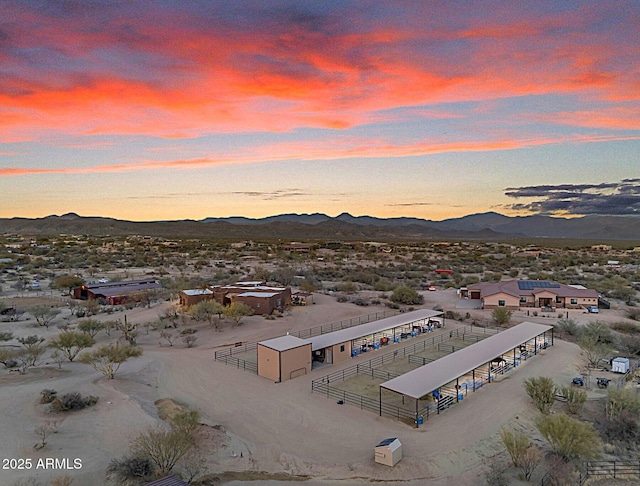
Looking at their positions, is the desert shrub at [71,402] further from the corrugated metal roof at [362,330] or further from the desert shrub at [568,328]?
the desert shrub at [568,328]

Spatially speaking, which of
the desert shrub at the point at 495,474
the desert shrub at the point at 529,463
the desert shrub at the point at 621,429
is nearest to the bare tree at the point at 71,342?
the desert shrub at the point at 495,474

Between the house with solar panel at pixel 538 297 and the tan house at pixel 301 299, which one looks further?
the tan house at pixel 301 299

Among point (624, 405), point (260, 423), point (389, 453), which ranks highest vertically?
point (624, 405)

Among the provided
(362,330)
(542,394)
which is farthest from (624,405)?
(362,330)

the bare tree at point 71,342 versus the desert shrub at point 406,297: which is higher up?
the bare tree at point 71,342

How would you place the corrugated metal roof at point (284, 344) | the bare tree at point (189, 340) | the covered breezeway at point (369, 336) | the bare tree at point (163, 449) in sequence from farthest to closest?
1. the bare tree at point (189, 340)
2. the covered breezeway at point (369, 336)
3. the corrugated metal roof at point (284, 344)
4. the bare tree at point (163, 449)

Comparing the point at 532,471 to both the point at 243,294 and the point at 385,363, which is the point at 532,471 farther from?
the point at 243,294

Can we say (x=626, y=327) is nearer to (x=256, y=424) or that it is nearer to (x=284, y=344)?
(x=284, y=344)
